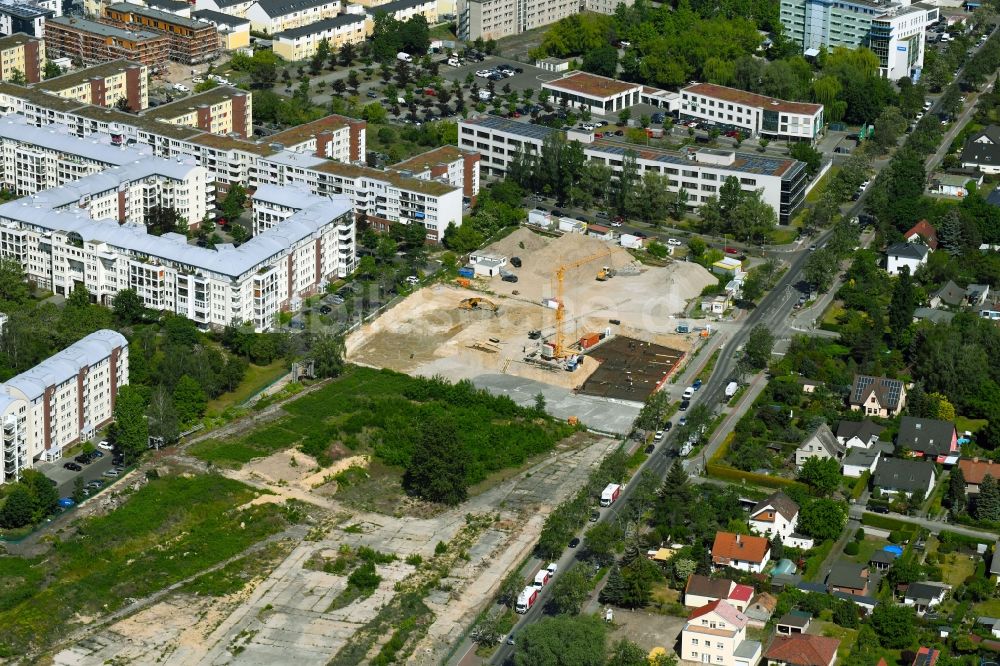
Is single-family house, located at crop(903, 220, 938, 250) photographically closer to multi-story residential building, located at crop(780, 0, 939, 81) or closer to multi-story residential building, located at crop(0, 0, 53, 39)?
multi-story residential building, located at crop(780, 0, 939, 81)

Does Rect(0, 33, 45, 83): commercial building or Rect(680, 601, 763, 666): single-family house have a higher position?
Rect(0, 33, 45, 83): commercial building

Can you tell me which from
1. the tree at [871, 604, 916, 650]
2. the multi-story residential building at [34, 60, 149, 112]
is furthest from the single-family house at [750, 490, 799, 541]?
the multi-story residential building at [34, 60, 149, 112]

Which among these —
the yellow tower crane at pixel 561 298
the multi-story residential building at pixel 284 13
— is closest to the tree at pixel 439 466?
the yellow tower crane at pixel 561 298

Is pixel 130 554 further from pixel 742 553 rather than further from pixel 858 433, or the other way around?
pixel 858 433

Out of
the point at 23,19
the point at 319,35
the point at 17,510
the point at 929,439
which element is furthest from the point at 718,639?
the point at 23,19

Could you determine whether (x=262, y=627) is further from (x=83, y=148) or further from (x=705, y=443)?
(x=83, y=148)
